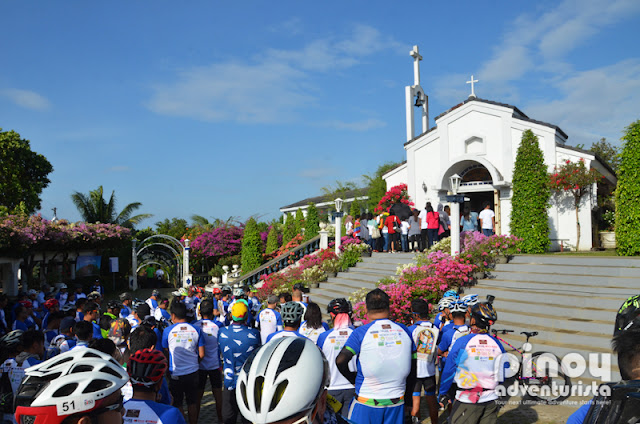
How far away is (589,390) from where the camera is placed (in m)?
7.76

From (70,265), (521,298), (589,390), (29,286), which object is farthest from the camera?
(70,265)

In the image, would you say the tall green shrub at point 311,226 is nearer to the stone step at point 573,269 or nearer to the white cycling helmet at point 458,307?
the stone step at point 573,269

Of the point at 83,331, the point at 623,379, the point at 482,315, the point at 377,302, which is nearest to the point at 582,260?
the point at 482,315

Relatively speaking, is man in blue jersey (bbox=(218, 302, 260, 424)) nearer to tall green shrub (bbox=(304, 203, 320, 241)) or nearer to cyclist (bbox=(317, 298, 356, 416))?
cyclist (bbox=(317, 298, 356, 416))

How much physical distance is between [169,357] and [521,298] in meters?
9.18

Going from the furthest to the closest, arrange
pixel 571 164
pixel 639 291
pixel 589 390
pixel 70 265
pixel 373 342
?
1. pixel 70 265
2. pixel 571 164
3. pixel 639 291
4. pixel 589 390
5. pixel 373 342

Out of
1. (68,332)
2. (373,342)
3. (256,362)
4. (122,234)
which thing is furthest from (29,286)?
(256,362)

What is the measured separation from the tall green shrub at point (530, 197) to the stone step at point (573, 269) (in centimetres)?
357

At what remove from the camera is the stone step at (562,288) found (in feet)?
36.2

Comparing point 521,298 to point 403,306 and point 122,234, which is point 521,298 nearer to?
point 403,306

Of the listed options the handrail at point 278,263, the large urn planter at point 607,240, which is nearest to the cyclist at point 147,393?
the handrail at point 278,263

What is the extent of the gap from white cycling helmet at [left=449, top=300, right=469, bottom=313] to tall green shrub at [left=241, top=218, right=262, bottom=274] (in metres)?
22.9

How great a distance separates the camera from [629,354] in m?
2.53

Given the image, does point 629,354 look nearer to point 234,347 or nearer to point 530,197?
point 234,347
